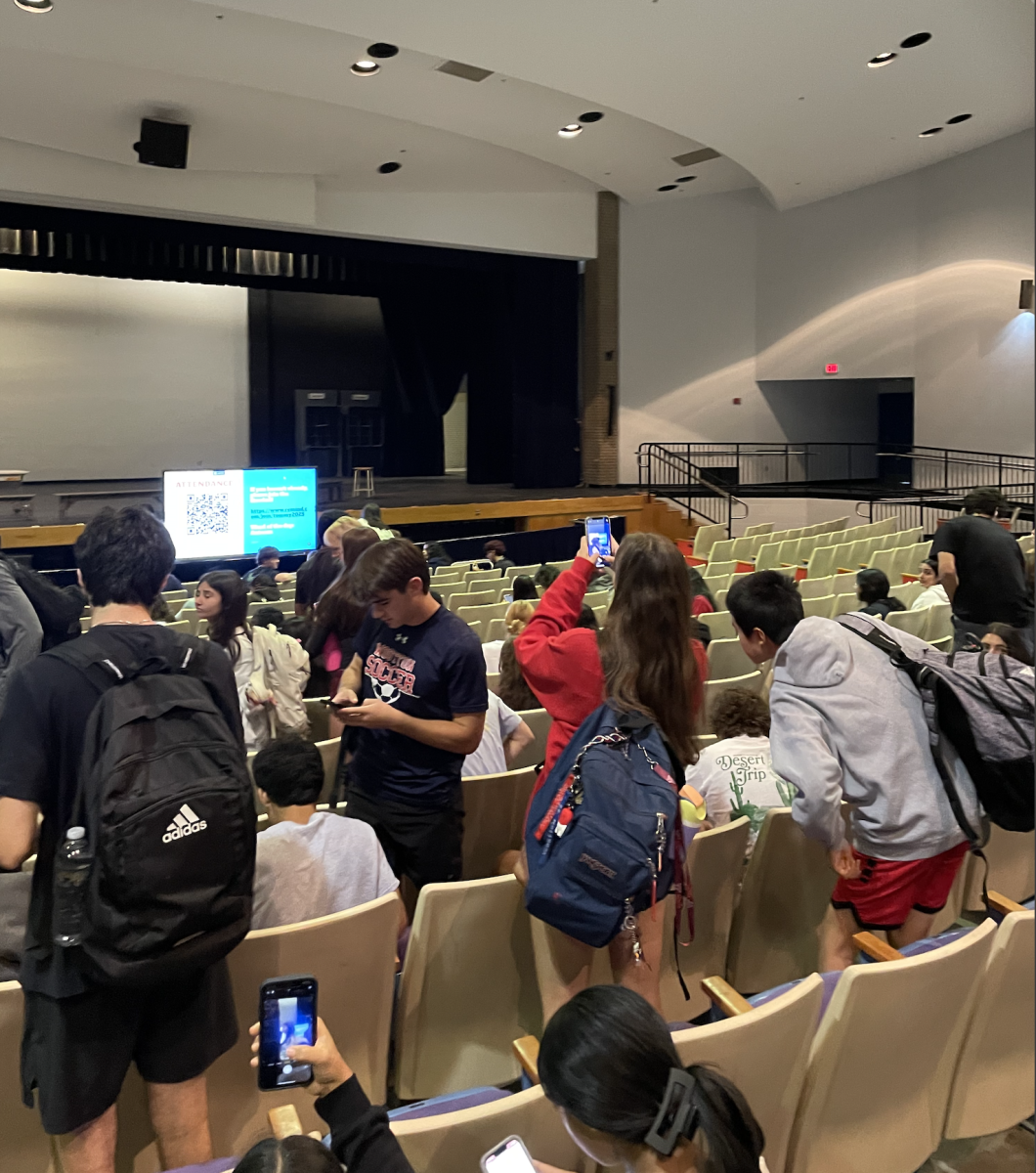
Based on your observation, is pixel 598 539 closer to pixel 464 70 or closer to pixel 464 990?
pixel 464 990

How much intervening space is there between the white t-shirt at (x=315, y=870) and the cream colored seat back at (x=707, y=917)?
73cm

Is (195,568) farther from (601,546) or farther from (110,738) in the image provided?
(110,738)

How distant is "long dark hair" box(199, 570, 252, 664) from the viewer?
359cm

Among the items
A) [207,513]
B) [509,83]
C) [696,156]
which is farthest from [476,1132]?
[696,156]

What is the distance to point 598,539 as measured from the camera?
3285mm

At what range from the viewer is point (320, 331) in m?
17.7

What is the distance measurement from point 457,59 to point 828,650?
9122mm

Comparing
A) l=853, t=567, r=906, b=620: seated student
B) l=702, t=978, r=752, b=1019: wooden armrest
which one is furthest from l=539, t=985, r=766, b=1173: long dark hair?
l=853, t=567, r=906, b=620: seated student

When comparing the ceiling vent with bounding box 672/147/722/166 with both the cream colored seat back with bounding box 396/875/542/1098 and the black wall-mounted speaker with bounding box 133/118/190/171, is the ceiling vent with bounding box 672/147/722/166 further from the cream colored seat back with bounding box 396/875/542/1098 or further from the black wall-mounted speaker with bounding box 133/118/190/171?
the cream colored seat back with bounding box 396/875/542/1098

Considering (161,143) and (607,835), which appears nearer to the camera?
(607,835)

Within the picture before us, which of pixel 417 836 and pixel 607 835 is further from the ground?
pixel 607 835

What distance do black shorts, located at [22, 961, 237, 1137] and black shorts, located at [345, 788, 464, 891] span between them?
863mm

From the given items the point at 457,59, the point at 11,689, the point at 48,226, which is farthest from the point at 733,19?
the point at 11,689

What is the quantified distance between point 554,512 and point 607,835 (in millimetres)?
12849
